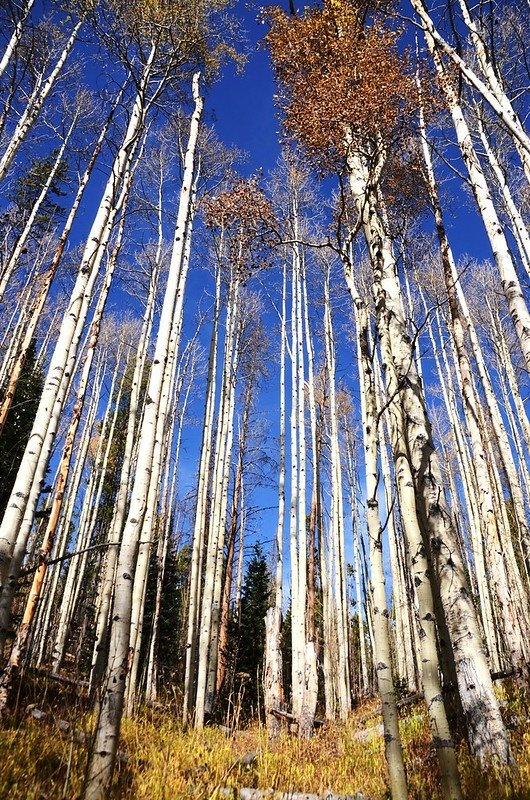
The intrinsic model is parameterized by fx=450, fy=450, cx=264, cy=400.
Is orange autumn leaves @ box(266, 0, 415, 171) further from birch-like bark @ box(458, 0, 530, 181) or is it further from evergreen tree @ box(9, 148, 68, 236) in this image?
evergreen tree @ box(9, 148, 68, 236)

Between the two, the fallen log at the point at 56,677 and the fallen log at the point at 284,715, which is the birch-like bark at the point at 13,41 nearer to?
the fallen log at the point at 56,677

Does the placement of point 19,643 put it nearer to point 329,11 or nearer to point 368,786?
point 368,786

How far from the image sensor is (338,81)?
16.1 ft

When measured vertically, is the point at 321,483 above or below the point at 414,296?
below

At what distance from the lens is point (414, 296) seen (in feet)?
45.5

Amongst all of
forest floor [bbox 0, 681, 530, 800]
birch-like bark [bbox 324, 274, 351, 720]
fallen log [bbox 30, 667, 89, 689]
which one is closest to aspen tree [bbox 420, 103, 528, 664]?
forest floor [bbox 0, 681, 530, 800]

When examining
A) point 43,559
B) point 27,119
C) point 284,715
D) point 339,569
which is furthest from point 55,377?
point 339,569

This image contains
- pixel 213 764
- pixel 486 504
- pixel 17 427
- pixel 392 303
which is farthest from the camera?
pixel 17 427

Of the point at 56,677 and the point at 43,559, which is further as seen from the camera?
the point at 56,677

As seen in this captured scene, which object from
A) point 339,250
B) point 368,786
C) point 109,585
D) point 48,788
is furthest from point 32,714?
point 339,250

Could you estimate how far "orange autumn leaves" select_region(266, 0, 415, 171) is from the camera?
4562 millimetres

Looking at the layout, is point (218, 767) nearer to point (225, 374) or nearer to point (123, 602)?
point (123, 602)

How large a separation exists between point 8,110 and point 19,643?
28.7 feet

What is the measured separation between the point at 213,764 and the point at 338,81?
691 cm
